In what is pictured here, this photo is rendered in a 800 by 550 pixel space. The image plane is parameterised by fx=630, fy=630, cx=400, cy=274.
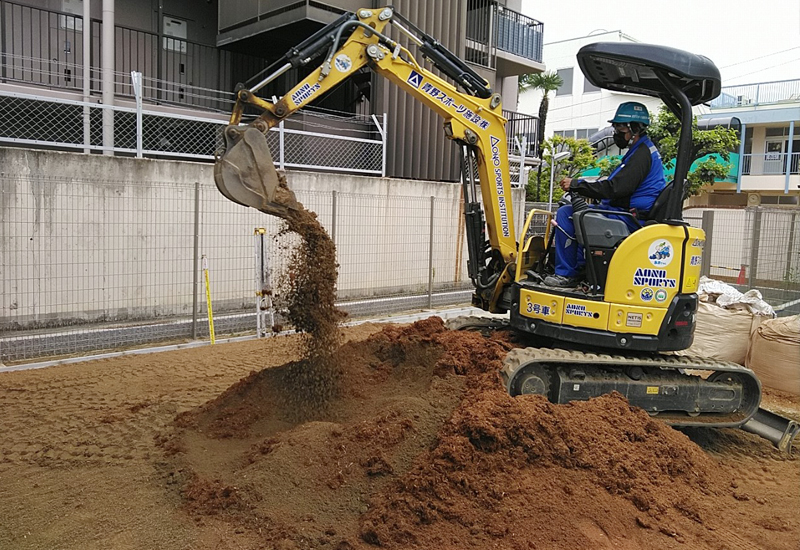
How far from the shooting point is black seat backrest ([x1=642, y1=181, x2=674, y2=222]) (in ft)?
17.4

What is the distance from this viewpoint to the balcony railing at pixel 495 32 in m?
16.6

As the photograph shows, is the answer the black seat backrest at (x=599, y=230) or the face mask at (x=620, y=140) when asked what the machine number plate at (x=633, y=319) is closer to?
the black seat backrest at (x=599, y=230)

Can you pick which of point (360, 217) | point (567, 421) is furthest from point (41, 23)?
point (567, 421)

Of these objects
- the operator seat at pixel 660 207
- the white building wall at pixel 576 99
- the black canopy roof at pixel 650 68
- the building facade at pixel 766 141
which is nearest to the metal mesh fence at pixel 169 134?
the black canopy roof at pixel 650 68

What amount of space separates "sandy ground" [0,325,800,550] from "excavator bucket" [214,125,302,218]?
184cm

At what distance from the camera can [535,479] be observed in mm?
4141

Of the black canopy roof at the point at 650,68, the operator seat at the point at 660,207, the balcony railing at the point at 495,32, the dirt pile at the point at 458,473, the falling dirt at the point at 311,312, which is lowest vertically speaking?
the dirt pile at the point at 458,473

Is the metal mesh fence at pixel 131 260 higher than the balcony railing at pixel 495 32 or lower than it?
lower

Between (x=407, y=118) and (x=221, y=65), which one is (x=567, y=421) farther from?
(x=221, y=65)

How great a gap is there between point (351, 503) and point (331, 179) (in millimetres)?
7824

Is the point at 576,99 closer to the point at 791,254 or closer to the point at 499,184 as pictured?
the point at 791,254

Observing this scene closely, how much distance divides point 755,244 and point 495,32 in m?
8.88

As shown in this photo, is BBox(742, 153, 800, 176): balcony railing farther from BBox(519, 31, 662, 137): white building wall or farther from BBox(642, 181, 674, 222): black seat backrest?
BBox(642, 181, 674, 222): black seat backrest

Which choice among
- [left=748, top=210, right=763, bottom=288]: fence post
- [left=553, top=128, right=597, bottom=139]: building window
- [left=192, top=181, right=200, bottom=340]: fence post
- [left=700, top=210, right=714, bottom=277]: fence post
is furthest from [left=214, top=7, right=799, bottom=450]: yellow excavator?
[left=553, top=128, right=597, bottom=139]: building window
